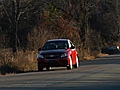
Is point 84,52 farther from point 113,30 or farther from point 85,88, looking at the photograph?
point 113,30

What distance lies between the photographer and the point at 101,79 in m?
17.9

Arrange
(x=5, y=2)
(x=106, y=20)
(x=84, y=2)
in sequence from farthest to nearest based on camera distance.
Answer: (x=106, y=20)
(x=84, y=2)
(x=5, y=2)

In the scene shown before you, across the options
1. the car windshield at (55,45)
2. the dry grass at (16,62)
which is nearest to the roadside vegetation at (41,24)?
the dry grass at (16,62)

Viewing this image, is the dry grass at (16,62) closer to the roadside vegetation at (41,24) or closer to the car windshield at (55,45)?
the roadside vegetation at (41,24)

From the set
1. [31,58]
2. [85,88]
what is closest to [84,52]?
[31,58]

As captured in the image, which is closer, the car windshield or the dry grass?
the car windshield

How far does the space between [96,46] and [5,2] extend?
67.4ft

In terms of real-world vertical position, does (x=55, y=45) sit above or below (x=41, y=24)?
below

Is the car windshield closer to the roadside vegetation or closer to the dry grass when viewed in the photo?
the dry grass

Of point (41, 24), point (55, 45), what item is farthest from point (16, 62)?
point (41, 24)

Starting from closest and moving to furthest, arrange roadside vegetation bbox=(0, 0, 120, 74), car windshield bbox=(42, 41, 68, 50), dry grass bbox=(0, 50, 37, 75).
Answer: car windshield bbox=(42, 41, 68, 50)
dry grass bbox=(0, 50, 37, 75)
roadside vegetation bbox=(0, 0, 120, 74)

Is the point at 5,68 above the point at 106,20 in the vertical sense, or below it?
below

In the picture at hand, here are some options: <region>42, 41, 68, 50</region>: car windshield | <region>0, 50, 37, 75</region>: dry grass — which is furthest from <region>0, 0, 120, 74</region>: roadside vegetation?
<region>42, 41, 68, 50</region>: car windshield

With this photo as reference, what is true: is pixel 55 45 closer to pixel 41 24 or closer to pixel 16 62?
pixel 16 62
